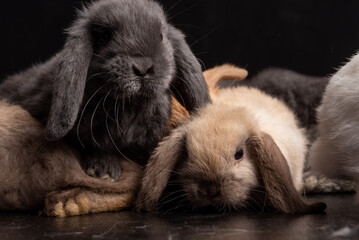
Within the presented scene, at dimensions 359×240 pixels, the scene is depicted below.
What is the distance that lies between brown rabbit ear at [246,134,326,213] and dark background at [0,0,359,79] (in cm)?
177

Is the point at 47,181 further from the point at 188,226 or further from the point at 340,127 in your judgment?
the point at 340,127

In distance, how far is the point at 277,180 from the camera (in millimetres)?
2555

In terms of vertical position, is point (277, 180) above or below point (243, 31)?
below

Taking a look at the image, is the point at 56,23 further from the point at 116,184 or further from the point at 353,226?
the point at 353,226

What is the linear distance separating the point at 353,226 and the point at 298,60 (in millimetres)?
2540

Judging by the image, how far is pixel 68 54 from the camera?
104 inches

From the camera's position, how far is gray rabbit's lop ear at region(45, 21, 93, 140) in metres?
2.60

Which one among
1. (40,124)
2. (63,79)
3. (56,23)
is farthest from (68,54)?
(56,23)

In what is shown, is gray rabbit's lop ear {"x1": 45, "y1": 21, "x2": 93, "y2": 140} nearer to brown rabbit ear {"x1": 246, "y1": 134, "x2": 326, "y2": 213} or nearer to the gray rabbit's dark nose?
the gray rabbit's dark nose

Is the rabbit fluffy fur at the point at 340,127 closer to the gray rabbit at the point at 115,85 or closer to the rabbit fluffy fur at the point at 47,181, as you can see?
the gray rabbit at the point at 115,85

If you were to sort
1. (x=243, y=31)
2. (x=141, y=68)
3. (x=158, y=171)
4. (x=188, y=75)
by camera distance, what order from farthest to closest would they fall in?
(x=243, y=31)
(x=188, y=75)
(x=158, y=171)
(x=141, y=68)

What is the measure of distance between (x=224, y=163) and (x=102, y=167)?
585mm

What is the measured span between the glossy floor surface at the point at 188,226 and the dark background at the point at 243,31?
1940mm

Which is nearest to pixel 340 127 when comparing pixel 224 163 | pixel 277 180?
pixel 277 180
